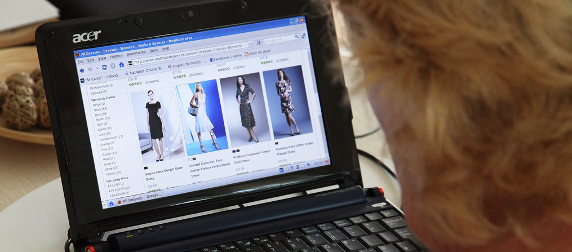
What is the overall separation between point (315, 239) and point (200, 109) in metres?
0.21

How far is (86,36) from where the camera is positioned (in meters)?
0.78

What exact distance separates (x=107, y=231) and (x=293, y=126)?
27 centimetres

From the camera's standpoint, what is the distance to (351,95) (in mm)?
420

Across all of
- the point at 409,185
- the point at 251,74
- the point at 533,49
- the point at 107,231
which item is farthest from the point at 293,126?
the point at 533,49

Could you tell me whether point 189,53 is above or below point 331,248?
above

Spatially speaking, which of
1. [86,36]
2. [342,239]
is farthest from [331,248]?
[86,36]

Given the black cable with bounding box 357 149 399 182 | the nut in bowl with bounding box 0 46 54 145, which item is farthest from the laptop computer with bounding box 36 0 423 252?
the nut in bowl with bounding box 0 46 54 145

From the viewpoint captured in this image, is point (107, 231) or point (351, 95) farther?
point (107, 231)

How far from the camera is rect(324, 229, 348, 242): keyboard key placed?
30.7 inches

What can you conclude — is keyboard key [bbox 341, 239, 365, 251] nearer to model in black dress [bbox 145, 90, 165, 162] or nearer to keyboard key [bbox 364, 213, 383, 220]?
keyboard key [bbox 364, 213, 383, 220]

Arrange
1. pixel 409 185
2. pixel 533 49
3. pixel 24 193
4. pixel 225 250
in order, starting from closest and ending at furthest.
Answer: pixel 533 49 → pixel 409 185 → pixel 225 250 → pixel 24 193

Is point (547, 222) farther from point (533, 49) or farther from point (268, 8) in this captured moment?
point (268, 8)

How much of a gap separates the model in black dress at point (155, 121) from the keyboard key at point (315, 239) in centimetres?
21

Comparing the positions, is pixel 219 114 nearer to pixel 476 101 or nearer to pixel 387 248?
pixel 387 248
